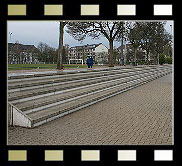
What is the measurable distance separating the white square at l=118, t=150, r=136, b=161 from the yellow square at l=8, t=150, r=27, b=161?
4.57 feet

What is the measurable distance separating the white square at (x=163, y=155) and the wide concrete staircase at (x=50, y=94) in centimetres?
372

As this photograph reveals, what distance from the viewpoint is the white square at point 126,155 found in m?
3.62

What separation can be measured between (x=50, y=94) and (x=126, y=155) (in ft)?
17.6

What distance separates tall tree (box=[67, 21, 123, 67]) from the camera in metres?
22.5

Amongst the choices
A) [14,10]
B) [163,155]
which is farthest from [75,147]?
[14,10]

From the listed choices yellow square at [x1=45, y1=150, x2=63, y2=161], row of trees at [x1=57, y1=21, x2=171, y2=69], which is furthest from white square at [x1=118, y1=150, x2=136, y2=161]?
row of trees at [x1=57, y1=21, x2=171, y2=69]

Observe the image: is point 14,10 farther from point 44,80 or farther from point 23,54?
point 23,54

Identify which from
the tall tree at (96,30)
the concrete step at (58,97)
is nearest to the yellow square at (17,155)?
Answer: the concrete step at (58,97)

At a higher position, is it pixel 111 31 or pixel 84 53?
pixel 111 31

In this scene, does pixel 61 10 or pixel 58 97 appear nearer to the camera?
pixel 61 10

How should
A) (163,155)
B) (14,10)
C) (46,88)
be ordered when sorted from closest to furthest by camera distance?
(14,10), (163,155), (46,88)

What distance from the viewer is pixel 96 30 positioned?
2366 cm

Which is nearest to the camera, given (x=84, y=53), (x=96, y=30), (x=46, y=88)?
(x=46, y=88)
